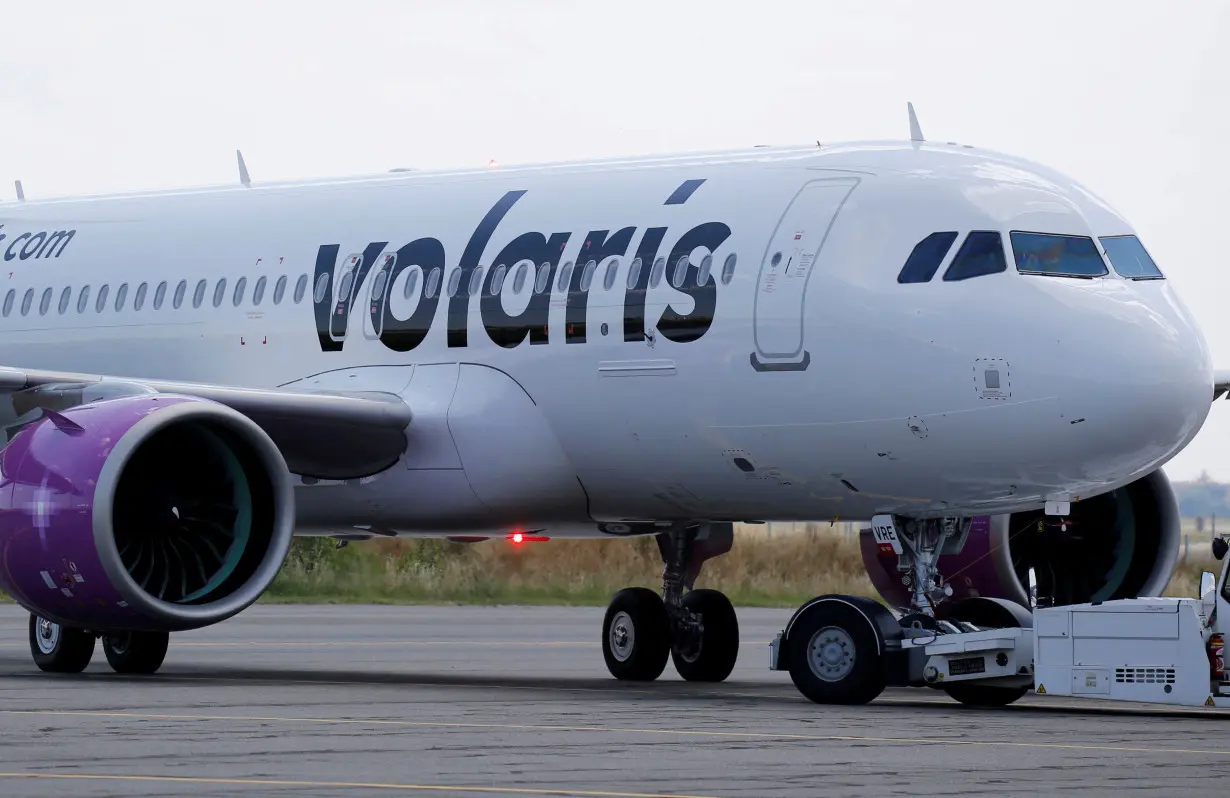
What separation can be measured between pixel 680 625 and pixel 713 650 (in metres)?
0.41

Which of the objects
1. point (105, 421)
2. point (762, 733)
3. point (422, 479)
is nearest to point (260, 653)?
point (422, 479)

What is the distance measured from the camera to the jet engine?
20344mm

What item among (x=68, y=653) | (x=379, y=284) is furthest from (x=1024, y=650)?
(x=68, y=653)

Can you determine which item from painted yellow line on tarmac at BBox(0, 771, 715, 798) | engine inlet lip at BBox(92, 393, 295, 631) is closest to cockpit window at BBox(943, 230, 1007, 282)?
engine inlet lip at BBox(92, 393, 295, 631)

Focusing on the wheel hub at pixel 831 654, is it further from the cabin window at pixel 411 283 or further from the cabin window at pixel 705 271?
the cabin window at pixel 411 283

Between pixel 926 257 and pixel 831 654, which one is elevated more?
pixel 926 257

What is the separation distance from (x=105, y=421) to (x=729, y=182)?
546cm

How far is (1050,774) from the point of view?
11.7 m

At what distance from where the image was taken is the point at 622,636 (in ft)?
71.9

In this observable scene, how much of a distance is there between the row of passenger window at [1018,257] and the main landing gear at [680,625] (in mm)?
5175

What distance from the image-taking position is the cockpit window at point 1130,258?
17.2 metres

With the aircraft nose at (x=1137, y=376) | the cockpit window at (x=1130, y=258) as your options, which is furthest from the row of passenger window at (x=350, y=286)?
the aircraft nose at (x=1137, y=376)

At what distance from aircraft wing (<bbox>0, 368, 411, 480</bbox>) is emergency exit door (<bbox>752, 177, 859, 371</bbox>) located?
3679 millimetres

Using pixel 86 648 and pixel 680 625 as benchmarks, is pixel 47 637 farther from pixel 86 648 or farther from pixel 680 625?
pixel 680 625
